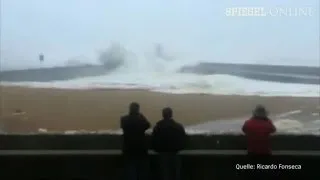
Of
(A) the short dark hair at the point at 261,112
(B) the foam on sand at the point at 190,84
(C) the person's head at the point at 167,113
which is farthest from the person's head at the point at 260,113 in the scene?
(C) the person's head at the point at 167,113

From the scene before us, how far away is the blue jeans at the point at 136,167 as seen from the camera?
30.8 feet

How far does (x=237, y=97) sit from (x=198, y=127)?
0.62m

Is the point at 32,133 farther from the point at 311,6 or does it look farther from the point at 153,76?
the point at 311,6

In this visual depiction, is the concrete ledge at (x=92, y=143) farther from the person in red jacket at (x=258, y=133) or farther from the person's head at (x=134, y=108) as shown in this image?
the person's head at (x=134, y=108)

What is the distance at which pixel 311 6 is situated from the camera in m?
9.55

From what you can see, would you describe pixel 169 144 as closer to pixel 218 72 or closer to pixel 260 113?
pixel 218 72

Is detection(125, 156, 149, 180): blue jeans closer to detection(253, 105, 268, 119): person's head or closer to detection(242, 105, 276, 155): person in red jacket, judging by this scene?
detection(242, 105, 276, 155): person in red jacket

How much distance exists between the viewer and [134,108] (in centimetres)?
952

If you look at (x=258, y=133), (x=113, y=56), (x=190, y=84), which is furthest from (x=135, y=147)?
(x=258, y=133)

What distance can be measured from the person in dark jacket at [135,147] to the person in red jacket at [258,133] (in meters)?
1.25

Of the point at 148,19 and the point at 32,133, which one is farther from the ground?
the point at 148,19

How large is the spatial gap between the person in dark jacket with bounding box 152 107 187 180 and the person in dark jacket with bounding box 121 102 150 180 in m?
0.15

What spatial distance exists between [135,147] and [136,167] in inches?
9.8

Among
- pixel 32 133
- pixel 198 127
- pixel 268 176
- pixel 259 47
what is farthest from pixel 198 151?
pixel 32 133
